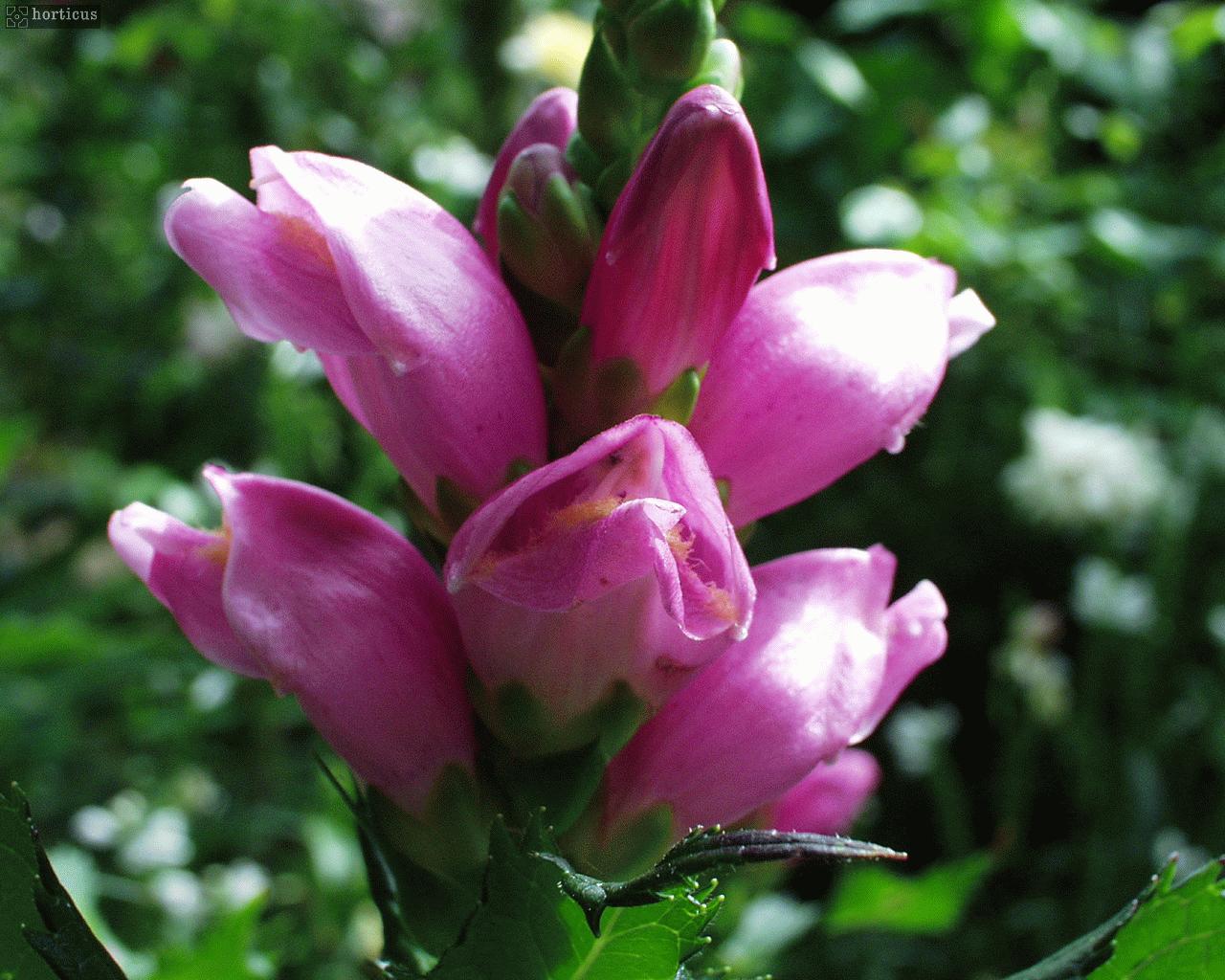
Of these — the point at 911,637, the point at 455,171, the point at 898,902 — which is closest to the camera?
the point at 911,637

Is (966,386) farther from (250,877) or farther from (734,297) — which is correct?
(734,297)

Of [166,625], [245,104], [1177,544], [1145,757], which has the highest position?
[245,104]

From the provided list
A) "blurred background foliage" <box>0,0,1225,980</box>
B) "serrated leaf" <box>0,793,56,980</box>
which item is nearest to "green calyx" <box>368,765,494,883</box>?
"serrated leaf" <box>0,793,56,980</box>

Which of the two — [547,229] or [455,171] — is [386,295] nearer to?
[547,229]

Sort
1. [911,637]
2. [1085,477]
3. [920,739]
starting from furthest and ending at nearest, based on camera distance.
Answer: [920,739]
[1085,477]
[911,637]

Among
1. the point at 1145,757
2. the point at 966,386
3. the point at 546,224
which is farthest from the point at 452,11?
the point at 546,224

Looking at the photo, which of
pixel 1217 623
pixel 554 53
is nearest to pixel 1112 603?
pixel 1217 623

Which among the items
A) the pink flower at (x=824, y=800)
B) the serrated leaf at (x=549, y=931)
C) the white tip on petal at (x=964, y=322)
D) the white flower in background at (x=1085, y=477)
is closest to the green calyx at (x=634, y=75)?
the white tip on petal at (x=964, y=322)
